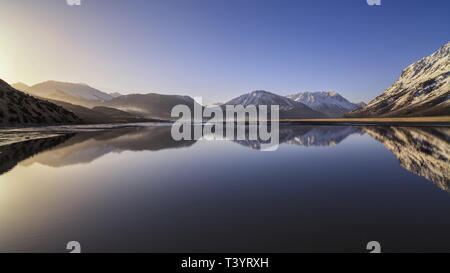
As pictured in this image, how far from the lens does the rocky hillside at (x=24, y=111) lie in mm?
69938

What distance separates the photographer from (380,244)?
6.97 metres

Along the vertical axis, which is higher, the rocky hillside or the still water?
the rocky hillside

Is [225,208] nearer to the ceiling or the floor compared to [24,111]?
nearer to the floor

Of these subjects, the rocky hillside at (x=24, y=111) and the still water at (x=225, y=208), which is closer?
the still water at (x=225, y=208)

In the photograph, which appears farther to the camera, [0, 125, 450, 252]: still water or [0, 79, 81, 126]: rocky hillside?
[0, 79, 81, 126]: rocky hillside

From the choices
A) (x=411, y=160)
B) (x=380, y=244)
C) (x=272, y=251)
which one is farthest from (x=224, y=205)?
(x=411, y=160)

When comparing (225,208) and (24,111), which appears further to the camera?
(24,111)

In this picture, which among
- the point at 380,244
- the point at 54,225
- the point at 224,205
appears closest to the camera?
the point at 380,244

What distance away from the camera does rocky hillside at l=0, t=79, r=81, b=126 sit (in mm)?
69938

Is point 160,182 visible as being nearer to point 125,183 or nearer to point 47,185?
point 125,183

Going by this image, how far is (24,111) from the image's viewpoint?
77.9m

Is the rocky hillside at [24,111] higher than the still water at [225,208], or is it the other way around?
the rocky hillside at [24,111]
